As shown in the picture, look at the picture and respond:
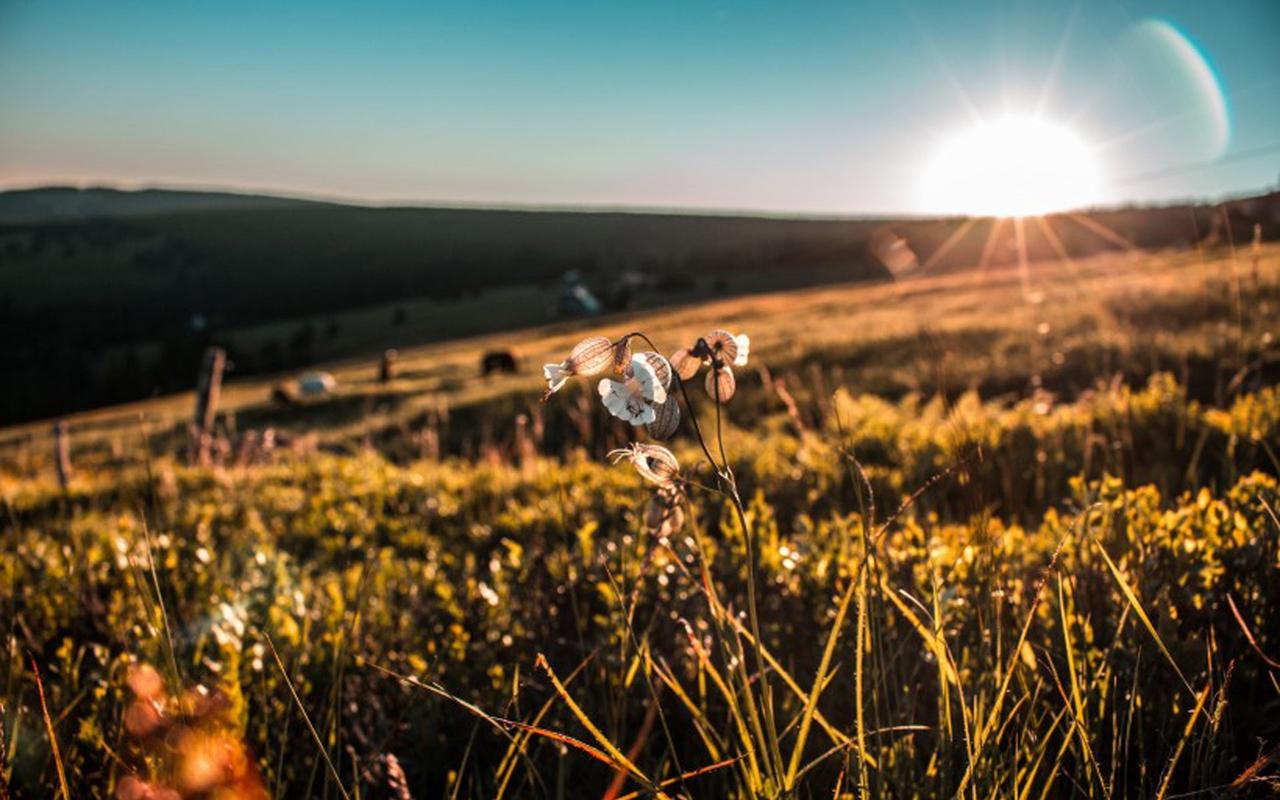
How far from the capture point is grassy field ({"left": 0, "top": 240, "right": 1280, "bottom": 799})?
173 centimetres

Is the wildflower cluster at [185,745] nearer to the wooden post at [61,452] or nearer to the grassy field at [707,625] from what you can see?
the grassy field at [707,625]

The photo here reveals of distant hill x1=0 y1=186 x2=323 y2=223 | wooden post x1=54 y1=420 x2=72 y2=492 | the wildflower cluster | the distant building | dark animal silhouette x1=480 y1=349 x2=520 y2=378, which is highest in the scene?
distant hill x1=0 y1=186 x2=323 y2=223

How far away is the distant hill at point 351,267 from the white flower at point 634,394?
40.4m

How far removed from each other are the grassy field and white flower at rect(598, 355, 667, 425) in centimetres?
14

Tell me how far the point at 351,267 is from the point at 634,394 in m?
138

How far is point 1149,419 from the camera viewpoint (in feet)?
18.5

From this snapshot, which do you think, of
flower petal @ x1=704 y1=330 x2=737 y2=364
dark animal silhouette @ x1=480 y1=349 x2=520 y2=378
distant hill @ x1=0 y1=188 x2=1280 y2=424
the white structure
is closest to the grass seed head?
flower petal @ x1=704 y1=330 x2=737 y2=364

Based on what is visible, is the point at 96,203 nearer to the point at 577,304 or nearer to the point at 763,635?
the point at 577,304

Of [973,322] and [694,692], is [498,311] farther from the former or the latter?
[694,692]

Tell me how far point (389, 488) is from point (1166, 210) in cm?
9618

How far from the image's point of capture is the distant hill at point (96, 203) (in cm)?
16775

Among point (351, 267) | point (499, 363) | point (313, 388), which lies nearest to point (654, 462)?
point (499, 363)

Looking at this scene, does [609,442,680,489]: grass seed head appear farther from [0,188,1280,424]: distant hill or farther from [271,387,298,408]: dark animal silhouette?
[0,188,1280,424]: distant hill

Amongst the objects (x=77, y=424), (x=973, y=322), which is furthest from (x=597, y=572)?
(x=77, y=424)
